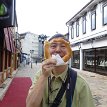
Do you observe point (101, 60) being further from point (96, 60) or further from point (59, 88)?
point (59, 88)

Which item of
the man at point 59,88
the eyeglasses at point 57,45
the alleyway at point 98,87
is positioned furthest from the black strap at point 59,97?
the alleyway at point 98,87

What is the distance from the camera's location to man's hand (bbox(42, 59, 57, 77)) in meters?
2.10

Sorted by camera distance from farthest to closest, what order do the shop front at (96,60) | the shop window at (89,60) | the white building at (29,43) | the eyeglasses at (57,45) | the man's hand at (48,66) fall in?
1. the white building at (29,43)
2. the shop window at (89,60)
3. the shop front at (96,60)
4. the eyeglasses at (57,45)
5. the man's hand at (48,66)

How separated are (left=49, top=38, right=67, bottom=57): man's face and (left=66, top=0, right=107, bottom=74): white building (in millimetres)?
21118

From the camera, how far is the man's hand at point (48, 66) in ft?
6.89

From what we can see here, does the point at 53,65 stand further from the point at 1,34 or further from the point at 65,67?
the point at 1,34

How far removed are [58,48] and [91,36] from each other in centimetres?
2555

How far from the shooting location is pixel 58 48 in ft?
7.57

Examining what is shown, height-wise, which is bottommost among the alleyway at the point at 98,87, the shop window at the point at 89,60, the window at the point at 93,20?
the alleyway at the point at 98,87

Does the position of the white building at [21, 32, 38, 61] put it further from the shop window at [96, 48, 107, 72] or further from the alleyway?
the alleyway

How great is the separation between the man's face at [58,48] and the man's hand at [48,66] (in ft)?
0.59

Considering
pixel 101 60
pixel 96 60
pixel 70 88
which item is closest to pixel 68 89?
pixel 70 88

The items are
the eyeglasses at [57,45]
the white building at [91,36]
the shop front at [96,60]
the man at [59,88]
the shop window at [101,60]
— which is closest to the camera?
the man at [59,88]

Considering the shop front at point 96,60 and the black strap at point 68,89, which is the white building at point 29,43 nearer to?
the shop front at point 96,60
